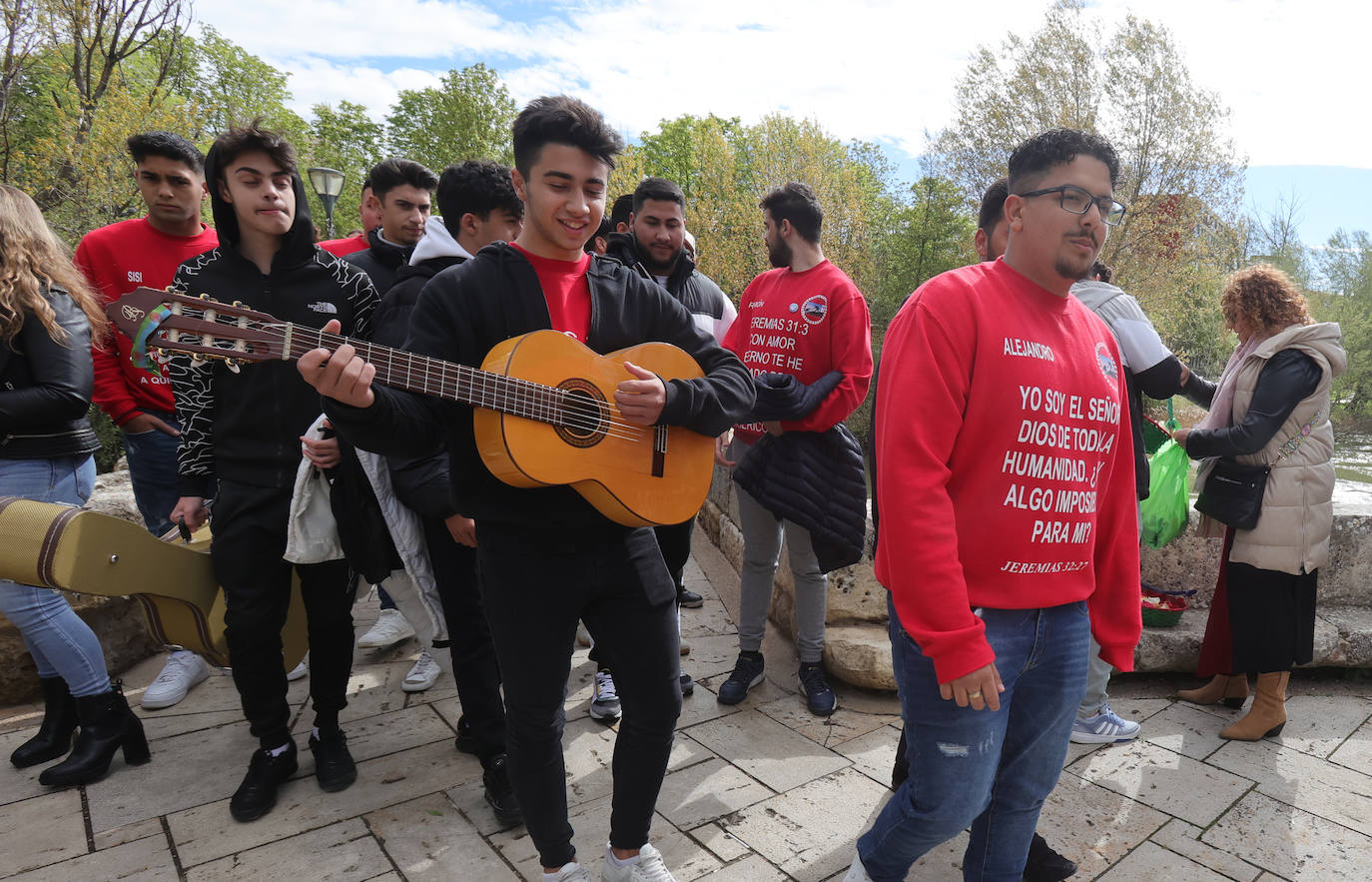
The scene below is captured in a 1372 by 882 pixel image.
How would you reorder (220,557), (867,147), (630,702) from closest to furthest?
(630,702) < (220,557) < (867,147)

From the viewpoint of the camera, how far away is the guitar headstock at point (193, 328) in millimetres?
1594

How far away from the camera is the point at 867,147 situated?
115ft

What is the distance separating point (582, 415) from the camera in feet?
6.49

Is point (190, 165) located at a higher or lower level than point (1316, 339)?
higher

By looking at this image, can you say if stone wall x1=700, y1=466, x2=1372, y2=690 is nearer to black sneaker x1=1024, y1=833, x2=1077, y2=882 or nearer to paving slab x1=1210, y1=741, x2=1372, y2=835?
paving slab x1=1210, y1=741, x2=1372, y2=835

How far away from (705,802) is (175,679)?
252 cm

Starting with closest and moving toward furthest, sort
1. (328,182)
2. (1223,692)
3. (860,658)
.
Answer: (860,658)
(1223,692)
(328,182)

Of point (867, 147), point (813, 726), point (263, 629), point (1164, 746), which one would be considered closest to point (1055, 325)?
point (813, 726)

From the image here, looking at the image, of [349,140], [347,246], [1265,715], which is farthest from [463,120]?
[1265,715]

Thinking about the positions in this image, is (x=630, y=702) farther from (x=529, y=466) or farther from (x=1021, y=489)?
(x=1021, y=489)

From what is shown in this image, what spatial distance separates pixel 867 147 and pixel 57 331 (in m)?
36.6

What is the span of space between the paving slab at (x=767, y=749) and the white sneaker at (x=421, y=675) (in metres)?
1.30

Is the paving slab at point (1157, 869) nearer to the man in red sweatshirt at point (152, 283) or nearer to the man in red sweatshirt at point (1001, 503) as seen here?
the man in red sweatshirt at point (1001, 503)

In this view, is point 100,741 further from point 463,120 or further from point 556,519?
point 463,120
